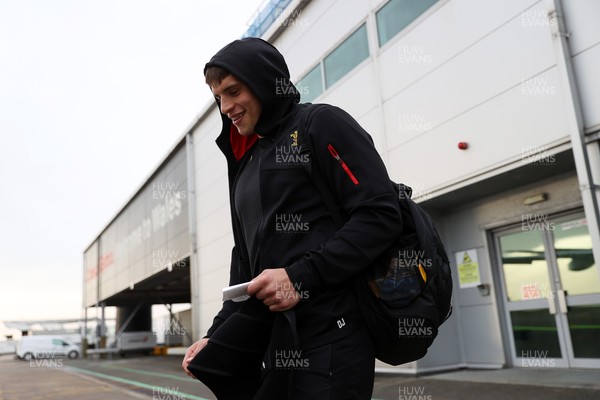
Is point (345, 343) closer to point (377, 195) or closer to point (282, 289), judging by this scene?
point (282, 289)

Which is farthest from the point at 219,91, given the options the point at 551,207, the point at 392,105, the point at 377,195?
the point at 392,105

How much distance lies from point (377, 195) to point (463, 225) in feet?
23.9

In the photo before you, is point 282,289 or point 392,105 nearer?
point 282,289

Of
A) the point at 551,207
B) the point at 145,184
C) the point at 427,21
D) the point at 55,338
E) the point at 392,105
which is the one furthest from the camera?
the point at 55,338

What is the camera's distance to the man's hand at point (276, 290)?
1.17m

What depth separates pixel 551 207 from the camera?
6625mm

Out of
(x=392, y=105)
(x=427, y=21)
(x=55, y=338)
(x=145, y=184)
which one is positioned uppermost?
(x=145, y=184)

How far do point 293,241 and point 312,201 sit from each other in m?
0.11

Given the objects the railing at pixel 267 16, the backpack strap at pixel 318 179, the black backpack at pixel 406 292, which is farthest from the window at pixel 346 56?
the black backpack at pixel 406 292

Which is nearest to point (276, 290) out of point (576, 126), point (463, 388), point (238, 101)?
point (238, 101)

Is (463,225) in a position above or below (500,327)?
→ above

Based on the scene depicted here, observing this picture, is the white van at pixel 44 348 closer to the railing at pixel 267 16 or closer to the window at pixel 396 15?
the railing at pixel 267 16

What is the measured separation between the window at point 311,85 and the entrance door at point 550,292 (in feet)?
14.8

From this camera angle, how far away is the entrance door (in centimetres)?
635
